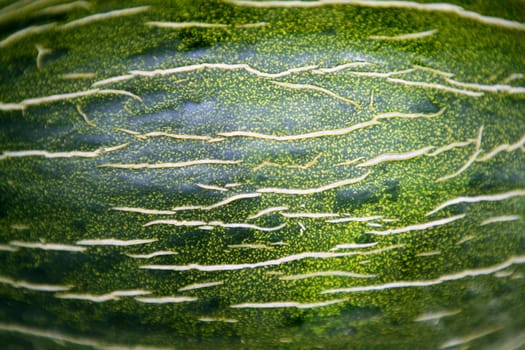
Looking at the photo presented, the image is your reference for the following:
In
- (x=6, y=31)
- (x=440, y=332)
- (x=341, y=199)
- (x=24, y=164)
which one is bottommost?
(x=440, y=332)

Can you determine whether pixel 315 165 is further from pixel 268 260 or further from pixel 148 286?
pixel 148 286

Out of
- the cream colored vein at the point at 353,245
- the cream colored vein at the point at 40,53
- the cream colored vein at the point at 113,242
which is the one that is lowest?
the cream colored vein at the point at 353,245

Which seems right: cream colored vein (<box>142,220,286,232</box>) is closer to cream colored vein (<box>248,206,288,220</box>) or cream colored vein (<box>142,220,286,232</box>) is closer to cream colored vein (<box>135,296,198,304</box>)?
cream colored vein (<box>248,206,288,220</box>)

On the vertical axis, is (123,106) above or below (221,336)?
above

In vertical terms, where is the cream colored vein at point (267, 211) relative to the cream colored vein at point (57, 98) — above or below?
below

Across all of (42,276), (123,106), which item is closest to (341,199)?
(123,106)

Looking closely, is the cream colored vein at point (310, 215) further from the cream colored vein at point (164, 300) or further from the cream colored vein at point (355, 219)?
the cream colored vein at point (164, 300)

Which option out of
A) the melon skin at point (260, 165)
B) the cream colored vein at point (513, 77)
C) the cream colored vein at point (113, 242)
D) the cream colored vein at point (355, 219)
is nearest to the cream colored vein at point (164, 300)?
the melon skin at point (260, 165)

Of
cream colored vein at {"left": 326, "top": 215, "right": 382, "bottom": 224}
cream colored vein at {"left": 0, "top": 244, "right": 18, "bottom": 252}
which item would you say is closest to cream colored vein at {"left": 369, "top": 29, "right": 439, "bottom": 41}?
cream colored vein at {"left": 326, "top": 215, "right": 382, "bottom": 224}
